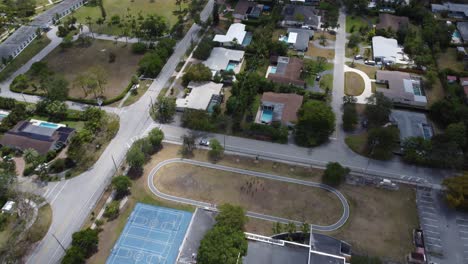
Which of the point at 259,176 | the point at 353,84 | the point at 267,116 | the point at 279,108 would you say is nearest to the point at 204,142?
the point at 259,176

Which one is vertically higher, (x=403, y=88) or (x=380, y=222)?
(x=403, y=88)

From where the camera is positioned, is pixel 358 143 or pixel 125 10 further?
pixel 125 10

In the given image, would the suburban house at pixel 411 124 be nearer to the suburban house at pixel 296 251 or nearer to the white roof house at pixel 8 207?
the suburban house at pixel 296 251

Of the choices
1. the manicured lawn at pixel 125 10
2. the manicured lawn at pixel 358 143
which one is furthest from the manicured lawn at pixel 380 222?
the manicured lawn at pixel 125 10

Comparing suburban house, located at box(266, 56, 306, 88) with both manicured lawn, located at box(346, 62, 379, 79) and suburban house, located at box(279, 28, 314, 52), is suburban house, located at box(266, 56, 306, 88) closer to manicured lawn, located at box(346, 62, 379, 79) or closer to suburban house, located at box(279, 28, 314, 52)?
suburban house, located at box(279, 28, 314, 52)

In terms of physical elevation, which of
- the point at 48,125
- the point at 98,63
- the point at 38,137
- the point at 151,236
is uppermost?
the point at 98,63

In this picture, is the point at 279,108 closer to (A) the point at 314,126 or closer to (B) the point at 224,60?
(A) the point at 314,126

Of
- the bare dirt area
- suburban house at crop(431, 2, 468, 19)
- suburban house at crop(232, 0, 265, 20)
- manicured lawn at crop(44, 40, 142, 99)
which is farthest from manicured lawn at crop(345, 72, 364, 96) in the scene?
manicured lawn at crop(44, 40, 142, 99)

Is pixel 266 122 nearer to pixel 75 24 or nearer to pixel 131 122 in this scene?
pixel 131 122

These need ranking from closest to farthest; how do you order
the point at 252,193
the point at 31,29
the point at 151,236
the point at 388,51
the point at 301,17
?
1. the point at 151,236
2. the point at 252,193
3. the point at 388,51
4. the point at 31,29
5. the point at 301,17
